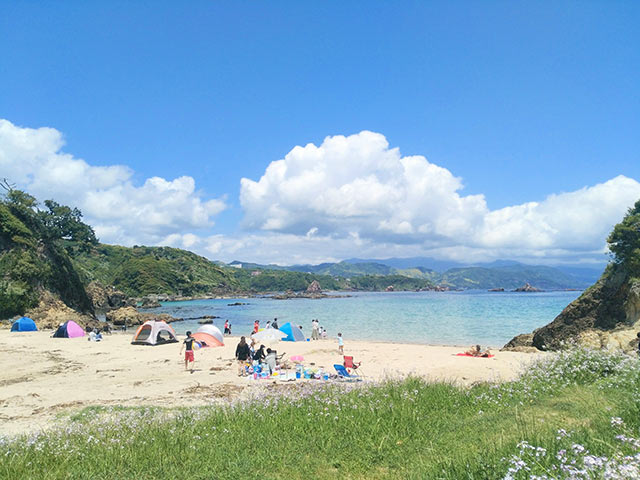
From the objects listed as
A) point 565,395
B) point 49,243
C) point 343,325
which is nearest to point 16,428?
point 565,395

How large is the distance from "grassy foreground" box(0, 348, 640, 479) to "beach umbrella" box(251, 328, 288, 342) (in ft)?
57.5

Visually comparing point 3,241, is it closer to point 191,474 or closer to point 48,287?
point 48,287

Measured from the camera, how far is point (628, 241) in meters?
22.6

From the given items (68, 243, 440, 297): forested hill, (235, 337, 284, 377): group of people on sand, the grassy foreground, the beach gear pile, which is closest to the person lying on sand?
the beach gear pile

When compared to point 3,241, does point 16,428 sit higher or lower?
lower

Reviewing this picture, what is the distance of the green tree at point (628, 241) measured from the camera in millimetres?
22047

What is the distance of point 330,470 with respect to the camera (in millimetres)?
4855

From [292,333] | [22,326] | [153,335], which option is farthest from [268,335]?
[22,326]

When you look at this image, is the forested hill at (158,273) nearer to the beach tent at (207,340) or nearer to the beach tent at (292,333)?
the beach tent at (207,340)

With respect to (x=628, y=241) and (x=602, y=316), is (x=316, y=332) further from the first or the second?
(x=628, y=241)

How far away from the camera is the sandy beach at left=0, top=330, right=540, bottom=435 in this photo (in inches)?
445

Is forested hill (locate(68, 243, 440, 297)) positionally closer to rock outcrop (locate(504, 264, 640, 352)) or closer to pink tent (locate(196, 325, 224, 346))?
pink tent (locate(196, 325, 224, 346))

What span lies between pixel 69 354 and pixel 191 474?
800 inches

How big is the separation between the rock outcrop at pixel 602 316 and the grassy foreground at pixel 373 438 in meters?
16.3
